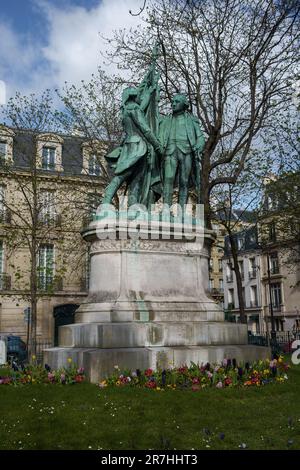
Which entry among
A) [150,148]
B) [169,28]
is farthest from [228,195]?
[150,148]

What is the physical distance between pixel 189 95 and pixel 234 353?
38.9ft

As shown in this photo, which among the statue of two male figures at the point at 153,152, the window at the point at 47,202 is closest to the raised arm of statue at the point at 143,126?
the statue of two male figures at the point at 153,152

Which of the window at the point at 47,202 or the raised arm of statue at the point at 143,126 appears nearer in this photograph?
the raised arm of statue at the point at 143,126

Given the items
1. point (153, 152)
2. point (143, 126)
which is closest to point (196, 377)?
point (153, 152)

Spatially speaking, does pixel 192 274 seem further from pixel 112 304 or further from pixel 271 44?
pixel 271 44

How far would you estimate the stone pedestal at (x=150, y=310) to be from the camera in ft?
30.0

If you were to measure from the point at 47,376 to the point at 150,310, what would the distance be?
7.42ft

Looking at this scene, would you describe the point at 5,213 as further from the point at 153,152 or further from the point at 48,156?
the point at 153,152

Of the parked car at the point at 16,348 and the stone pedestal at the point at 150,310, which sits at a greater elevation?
the stone pedestal at the point at 150,310

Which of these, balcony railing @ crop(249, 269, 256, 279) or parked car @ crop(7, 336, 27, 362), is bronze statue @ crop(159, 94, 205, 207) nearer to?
parked car @ crop(7, 336, 27, 362)

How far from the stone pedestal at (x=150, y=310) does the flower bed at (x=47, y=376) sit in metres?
0.22

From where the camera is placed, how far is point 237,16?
18203mm

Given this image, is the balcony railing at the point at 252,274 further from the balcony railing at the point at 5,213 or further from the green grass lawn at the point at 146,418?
the green grass lawn at the point at 146,418

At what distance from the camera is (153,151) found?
37.6 feet
